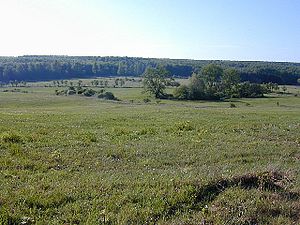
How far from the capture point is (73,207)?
8125 mm

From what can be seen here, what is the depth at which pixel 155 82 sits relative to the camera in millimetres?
115875

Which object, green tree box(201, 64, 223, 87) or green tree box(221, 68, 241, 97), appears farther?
green tree box(201, 64, 223, 87)

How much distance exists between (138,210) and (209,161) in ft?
18.1

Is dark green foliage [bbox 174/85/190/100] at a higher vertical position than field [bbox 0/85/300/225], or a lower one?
lower

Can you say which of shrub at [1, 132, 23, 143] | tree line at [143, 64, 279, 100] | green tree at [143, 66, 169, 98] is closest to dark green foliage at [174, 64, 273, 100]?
tree line at [143, 64, 279, 100]

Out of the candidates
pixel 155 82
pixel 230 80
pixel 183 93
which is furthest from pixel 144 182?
pixel 230 80

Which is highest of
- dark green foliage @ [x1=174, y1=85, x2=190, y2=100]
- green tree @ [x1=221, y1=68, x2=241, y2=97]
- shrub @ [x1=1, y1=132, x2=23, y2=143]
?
shrub @ [x1=1, y1=132, x2=23, y2=143]

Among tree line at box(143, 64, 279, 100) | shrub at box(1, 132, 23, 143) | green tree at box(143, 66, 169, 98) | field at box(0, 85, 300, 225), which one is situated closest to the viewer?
field at box(0, 85, 300, 225)

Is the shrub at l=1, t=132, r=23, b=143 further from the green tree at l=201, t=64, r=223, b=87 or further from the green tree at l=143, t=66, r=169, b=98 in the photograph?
the green tree at l=201, t=64, r=223, b=87

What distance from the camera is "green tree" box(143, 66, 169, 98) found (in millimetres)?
115688

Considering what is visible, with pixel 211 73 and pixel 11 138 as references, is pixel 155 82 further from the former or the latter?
pixel 11 138

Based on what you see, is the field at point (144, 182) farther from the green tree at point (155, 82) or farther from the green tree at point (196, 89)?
the green tree at point (155, 82)

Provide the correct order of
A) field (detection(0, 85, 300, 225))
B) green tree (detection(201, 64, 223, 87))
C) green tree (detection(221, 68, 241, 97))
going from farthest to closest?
green tree (detection(201, 64, 223, 87)) → green tree (detection(221, 68, 241, 97)) → field (detection(0, 85, 300, 225))

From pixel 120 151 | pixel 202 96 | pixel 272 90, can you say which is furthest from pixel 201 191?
pixel 272 90
